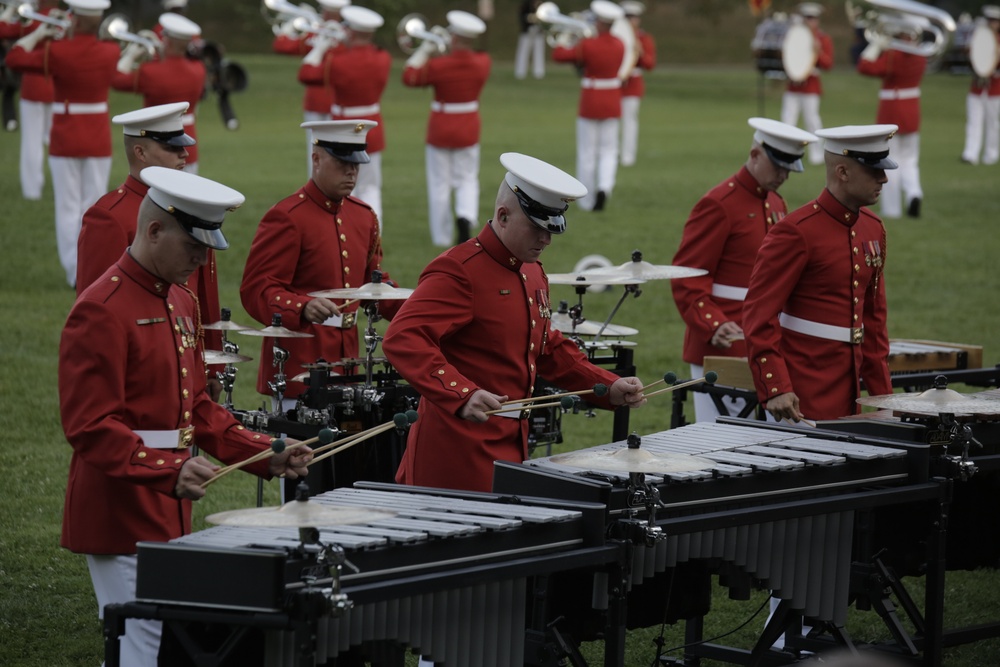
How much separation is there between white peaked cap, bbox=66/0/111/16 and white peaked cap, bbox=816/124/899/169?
768cm

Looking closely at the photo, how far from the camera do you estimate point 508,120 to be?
27375 millimetres

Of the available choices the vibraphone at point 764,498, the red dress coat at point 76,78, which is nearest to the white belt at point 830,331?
the vibraphone at point 764,498

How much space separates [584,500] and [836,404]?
2.20 metres

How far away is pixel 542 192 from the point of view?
5.12m

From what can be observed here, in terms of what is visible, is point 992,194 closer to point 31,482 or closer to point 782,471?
point 31,482

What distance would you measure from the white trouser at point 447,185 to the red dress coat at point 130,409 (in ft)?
34.1

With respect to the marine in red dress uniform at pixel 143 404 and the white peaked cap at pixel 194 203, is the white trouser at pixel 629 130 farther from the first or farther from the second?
the white peaked cap at pixel 194 203

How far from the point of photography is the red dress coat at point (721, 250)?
746 centimetres

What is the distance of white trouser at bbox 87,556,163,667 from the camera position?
454cm

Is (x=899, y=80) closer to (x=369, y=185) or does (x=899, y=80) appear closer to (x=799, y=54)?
(x=799, y=54)

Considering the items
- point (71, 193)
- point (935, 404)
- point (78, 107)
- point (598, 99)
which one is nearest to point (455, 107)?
point (598, 99)

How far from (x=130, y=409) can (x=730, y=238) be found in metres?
3.74

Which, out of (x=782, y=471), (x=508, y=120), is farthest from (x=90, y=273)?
(x=508, y=120)

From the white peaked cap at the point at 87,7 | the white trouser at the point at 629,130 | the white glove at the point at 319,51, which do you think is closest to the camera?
the white peaked cap at the point at 87,7
